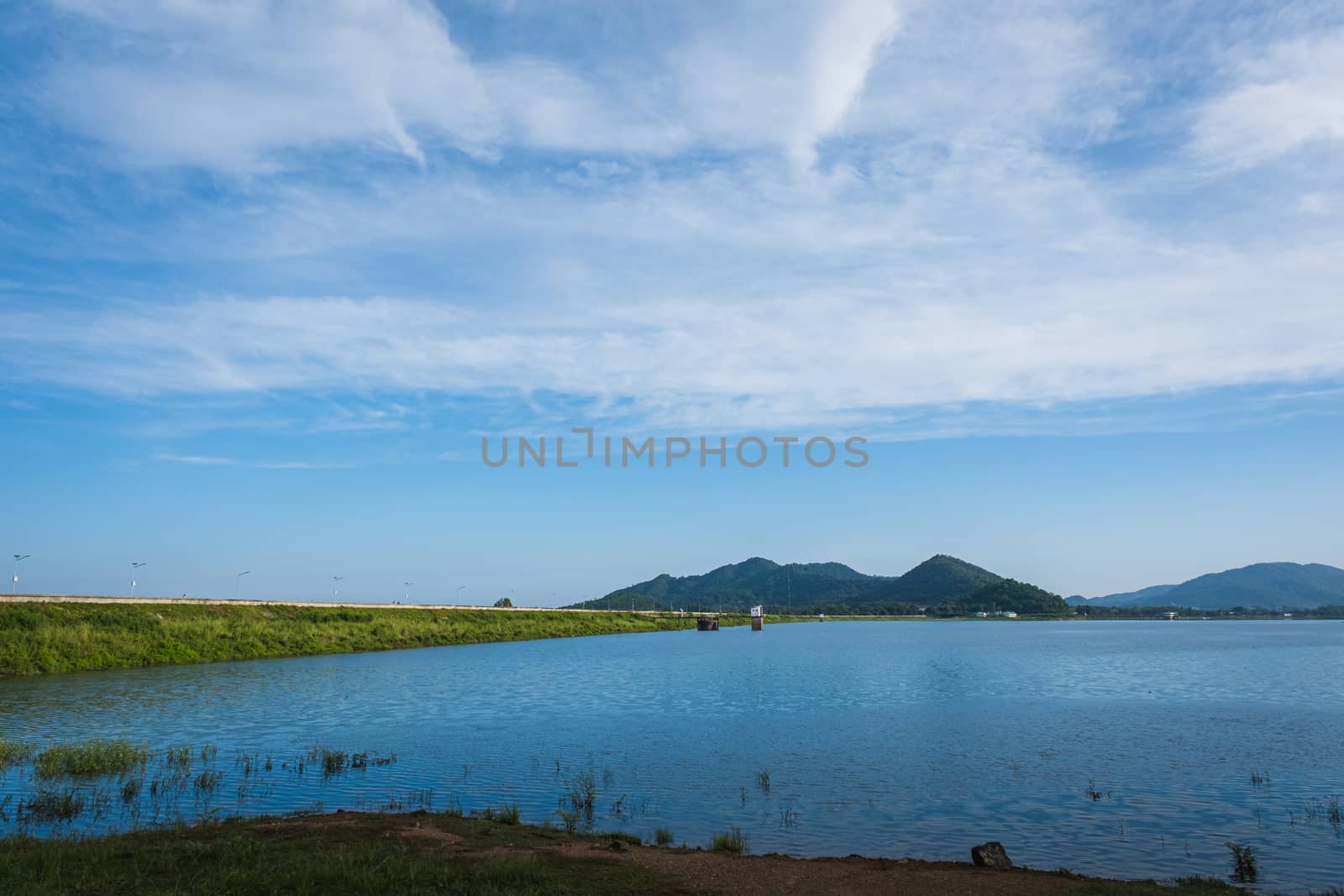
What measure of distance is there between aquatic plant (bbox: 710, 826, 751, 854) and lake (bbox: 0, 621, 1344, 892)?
27.0 inches

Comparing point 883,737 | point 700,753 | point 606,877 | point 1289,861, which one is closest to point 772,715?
point 883,737

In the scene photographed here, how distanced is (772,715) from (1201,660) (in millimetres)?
71194

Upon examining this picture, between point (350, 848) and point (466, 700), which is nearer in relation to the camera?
point (350, 848)

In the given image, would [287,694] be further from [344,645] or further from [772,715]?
[344,645]

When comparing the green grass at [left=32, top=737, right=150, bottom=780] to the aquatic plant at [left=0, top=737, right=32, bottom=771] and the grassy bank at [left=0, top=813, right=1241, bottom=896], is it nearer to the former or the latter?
the aquatic plant at [left=0, top=737, right=32, bottom=771]

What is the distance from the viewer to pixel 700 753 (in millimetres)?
34750

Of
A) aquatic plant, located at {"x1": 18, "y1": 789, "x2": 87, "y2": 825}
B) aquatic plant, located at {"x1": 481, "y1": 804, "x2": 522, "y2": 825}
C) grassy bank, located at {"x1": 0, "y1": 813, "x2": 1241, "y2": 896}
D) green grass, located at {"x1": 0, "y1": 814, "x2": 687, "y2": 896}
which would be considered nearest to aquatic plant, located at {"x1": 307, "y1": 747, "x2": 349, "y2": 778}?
aquatic plant, located at {"x1": 18, "y1": 789, "x2": 87, "y2": 825}

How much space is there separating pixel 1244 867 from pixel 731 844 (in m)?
11.7

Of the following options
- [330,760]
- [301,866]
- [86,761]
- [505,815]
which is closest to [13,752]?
[86,761]

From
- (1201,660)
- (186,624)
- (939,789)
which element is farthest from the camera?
(1201,660)

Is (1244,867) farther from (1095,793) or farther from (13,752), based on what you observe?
(13,752)

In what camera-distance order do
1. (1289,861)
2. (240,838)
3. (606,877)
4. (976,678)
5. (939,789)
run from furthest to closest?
(976,678) → (939,789) → (1289,861) → (240,838) → (606,877)

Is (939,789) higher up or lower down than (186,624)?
lower down

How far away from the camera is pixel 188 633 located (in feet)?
264
